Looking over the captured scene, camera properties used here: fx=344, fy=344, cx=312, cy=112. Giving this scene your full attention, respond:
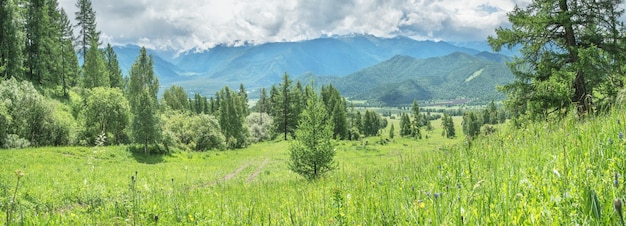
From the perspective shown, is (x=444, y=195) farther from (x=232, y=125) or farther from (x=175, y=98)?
(x=175, y=98)

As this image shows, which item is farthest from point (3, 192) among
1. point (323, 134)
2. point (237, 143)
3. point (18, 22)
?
point (237, 143)

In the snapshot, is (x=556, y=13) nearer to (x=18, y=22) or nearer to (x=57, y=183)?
(x=57, y=183)

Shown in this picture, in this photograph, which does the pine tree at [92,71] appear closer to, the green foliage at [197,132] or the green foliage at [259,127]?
the green foliage at [197,132]

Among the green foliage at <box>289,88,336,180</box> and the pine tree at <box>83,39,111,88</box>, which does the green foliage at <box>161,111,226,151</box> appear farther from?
the green foliage at <box>289,88,336,180</box>

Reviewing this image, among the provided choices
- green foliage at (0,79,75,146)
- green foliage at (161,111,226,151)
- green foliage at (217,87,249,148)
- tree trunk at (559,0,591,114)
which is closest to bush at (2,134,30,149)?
green foliage at (0,79,75,146)

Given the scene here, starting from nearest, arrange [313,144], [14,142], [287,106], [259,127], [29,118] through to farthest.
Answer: [313,144] → [14,142] → [29,118] → [287,106] → [259,127]

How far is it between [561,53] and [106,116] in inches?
1835

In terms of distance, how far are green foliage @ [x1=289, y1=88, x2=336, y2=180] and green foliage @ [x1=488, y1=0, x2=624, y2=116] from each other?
9823mm

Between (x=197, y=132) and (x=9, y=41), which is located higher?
(x=9, y=41)

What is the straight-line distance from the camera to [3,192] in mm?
11461

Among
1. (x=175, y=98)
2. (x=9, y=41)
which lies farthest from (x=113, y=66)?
(x=9, y=41)

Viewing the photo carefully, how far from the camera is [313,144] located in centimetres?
1725

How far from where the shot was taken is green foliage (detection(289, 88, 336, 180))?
17.1m

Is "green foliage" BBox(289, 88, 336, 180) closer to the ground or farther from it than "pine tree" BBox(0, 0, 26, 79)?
closer to the ground
